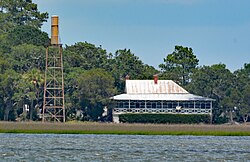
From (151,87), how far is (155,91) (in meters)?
0.82

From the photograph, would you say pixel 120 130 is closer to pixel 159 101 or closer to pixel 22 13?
pixel 159 101

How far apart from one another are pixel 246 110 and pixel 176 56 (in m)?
22.4

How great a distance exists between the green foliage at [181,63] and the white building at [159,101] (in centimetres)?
1223

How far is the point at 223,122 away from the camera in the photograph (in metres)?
117

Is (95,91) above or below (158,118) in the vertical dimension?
above

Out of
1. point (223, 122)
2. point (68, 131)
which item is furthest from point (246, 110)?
point (68, 131)

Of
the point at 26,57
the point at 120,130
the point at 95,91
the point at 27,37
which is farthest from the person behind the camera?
the point at 27,37

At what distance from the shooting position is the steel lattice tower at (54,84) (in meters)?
107

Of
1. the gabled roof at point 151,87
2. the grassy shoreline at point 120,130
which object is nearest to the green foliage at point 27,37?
the gabled roof at point 151,87

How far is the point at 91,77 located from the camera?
114688mm

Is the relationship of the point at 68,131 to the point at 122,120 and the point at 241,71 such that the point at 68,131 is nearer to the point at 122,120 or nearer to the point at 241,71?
the point at 122,120

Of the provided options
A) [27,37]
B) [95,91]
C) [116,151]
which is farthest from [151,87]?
[116,151]

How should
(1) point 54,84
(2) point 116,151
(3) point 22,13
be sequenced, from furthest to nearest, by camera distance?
(3) point 22,13, (1) point 54,84, (2) point 116,151

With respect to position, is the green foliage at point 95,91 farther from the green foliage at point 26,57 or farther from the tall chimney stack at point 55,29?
the tall chimney stack at point 55,29
